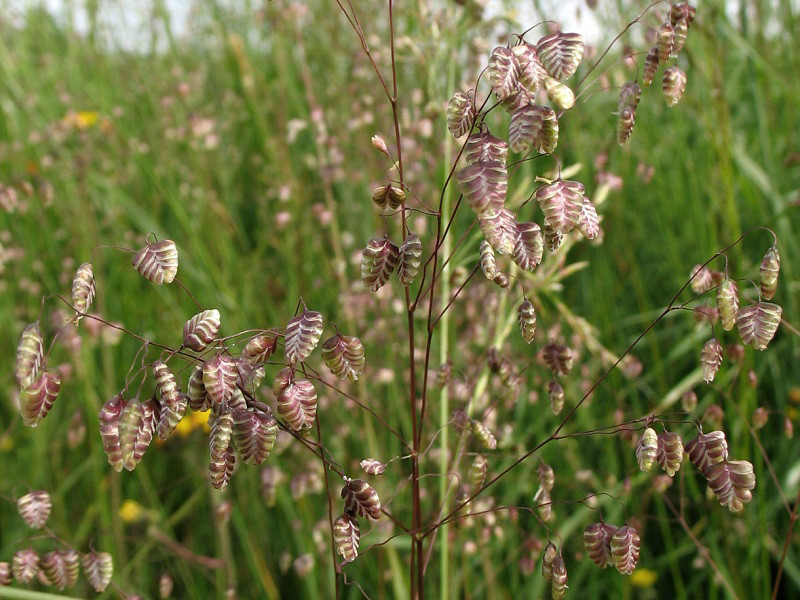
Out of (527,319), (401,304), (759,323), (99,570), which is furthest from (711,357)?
(401,304)

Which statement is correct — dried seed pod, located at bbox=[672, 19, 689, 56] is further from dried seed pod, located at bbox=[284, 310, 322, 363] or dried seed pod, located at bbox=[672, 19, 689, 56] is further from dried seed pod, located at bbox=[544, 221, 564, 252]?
dried seed pod, located at bbox=[284, 310, 322, 363]

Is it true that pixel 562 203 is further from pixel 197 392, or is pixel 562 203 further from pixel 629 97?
pixel 197 392

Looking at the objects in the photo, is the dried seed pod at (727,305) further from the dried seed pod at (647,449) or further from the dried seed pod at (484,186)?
the dried seed pod at (484,186)

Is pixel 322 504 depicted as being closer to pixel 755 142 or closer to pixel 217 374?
pixel 217 374

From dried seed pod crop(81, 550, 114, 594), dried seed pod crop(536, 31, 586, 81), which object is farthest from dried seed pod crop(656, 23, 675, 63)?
dried seed pod crop(81, 550, 114, 594)

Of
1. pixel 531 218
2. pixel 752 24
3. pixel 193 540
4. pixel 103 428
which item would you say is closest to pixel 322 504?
pixel 193 540
